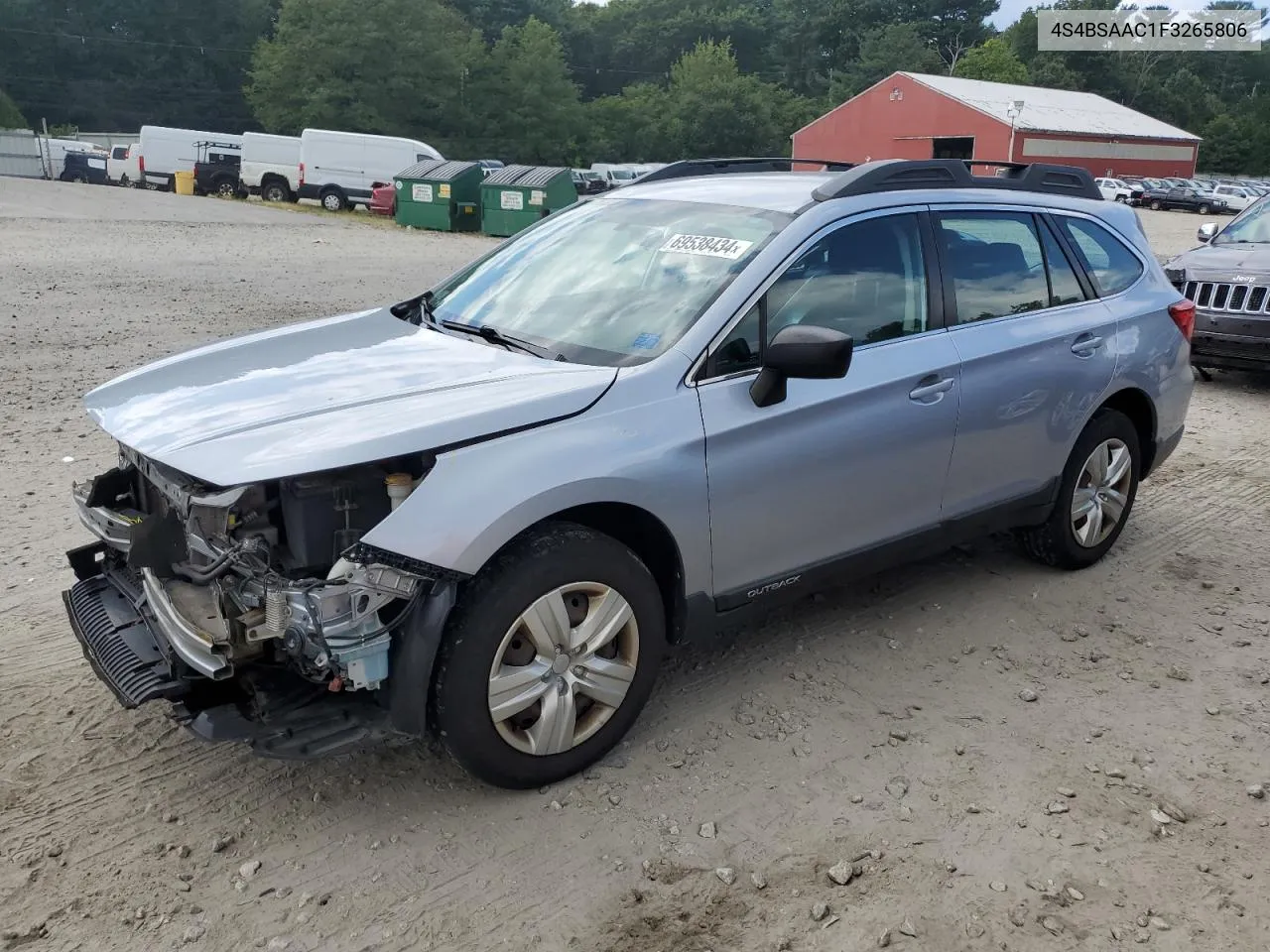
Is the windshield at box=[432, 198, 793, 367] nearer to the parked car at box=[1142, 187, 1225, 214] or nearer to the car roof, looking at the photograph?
the car roof

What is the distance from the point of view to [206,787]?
3238mm

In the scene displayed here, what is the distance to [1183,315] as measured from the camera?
5141 mm

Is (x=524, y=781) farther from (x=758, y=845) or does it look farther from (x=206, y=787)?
(x=206, y=787)

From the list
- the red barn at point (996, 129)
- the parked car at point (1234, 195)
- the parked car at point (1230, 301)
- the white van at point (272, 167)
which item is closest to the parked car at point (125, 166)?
the white van at point (272, 167)

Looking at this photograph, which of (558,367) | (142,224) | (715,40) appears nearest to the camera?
(558,367)

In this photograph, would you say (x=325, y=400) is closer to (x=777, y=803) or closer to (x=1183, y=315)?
(x=777, y=803)

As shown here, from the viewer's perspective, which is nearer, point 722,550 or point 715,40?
point 722,550

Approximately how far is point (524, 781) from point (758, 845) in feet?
2.36

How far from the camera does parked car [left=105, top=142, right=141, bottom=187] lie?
37719 millimetres

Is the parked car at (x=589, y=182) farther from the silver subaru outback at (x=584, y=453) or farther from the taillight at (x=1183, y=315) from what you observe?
the silver subaru outback at (x=584, y=453)

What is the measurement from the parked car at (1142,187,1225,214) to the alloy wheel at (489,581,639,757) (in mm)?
51011

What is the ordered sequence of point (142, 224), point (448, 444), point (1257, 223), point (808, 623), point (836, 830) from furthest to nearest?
point (142, 224)
point (1257, 223)
point (808, 623)
point (836, 830)
point (448, 444)

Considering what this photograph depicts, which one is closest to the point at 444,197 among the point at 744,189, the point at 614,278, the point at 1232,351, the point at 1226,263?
the point at 1226,263

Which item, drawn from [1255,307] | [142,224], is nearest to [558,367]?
[1255,307]
